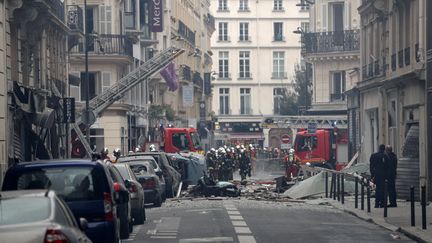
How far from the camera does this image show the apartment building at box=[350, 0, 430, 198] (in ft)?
122

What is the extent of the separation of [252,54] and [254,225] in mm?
116217

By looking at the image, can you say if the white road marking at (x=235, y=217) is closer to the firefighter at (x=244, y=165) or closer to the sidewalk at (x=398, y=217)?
the sidewalk at (x=398, y=217)

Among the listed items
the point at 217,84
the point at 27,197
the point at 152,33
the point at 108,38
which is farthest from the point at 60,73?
the point at 217,84

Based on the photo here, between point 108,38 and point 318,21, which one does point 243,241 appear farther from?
point 318,21

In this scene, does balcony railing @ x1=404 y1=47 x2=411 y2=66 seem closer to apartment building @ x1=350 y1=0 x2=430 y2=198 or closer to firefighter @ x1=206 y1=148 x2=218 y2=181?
apartment building @ x1=350 y1=0 x2=430 y2=198

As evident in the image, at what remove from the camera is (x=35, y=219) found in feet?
43.1

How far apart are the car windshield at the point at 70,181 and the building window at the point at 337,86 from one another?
187ft

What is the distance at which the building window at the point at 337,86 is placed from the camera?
246ft

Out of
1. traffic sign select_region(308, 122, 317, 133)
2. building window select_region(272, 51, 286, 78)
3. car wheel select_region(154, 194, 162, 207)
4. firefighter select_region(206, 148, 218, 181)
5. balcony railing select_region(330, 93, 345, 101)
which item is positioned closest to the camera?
car wheel select_region(154, 194, 162, 207)

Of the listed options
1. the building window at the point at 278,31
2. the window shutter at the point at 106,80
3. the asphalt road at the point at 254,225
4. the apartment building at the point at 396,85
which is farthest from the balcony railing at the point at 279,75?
the asphalt road at the point at 254,225

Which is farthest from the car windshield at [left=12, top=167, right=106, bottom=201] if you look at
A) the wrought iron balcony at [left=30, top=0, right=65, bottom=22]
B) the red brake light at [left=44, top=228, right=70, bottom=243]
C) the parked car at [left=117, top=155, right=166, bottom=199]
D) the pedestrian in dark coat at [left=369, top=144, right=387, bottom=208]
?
the wrought iron balcony at [left=30, top=0, right=65, bottom=22]

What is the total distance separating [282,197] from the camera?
40219 millimetres

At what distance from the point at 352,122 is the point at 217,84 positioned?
85478mm

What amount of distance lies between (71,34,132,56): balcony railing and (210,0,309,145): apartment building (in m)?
76.8
